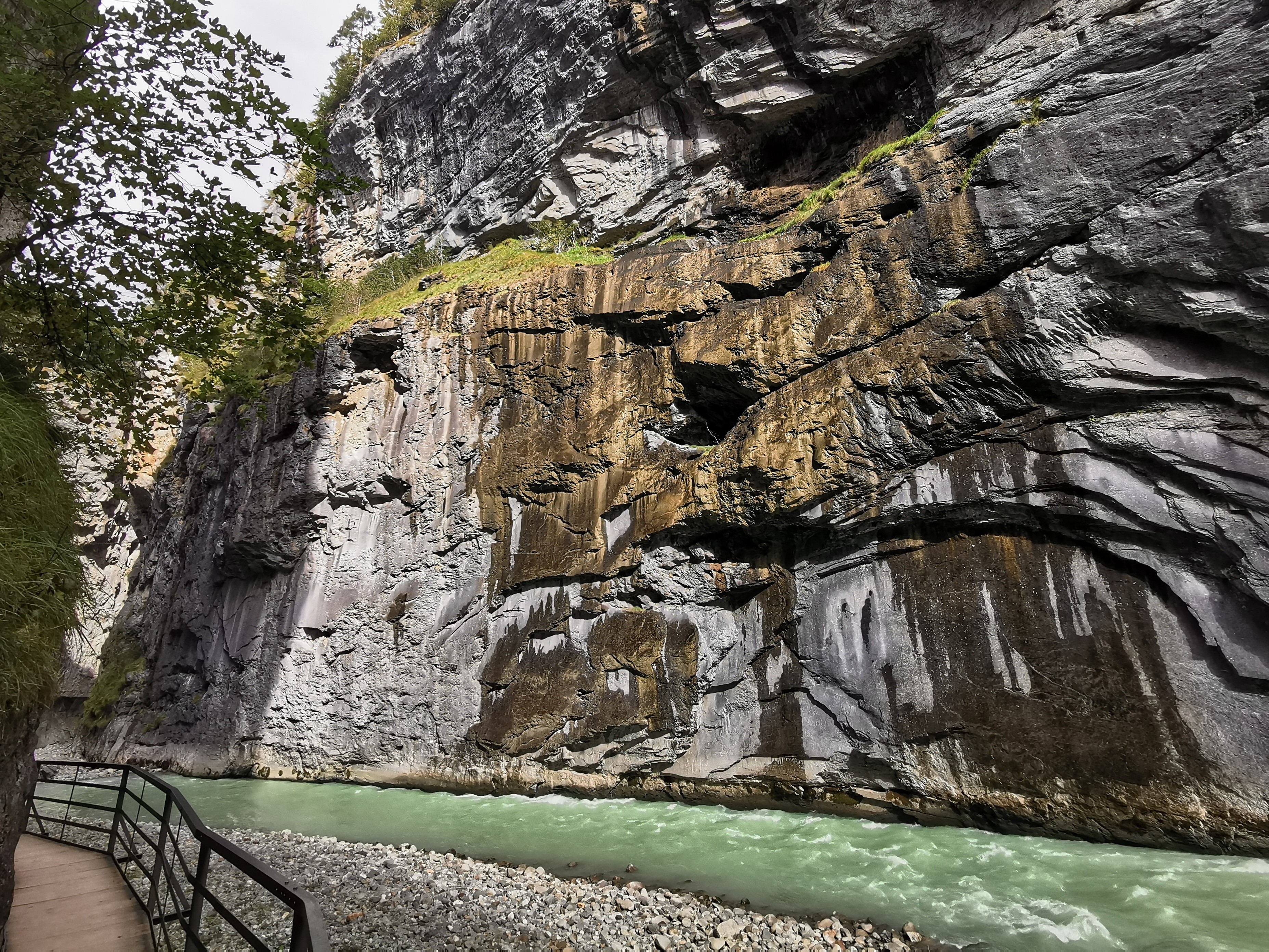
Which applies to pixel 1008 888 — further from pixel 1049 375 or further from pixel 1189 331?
pixel 1189 331

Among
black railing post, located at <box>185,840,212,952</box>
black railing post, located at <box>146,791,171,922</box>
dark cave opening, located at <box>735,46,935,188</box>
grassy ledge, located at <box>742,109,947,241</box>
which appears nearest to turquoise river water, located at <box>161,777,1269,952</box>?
black railing post, located at <box>146,791,171,922</box>

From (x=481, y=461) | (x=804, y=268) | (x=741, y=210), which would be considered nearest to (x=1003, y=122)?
(x=804, y=268)

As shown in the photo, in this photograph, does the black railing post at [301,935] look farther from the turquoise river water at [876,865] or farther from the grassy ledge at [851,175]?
the grassy ledge at [851,175]

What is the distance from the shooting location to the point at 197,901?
144 inches

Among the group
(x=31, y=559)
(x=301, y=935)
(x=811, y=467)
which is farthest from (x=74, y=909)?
(x=811, y=467)

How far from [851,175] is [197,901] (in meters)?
14.5

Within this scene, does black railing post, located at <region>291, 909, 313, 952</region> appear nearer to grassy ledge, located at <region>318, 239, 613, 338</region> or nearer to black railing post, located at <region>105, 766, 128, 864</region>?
black railing post, located at <region>105, 766, 128, 864</region>

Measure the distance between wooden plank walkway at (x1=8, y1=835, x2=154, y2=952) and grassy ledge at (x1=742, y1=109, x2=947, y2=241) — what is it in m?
13.4

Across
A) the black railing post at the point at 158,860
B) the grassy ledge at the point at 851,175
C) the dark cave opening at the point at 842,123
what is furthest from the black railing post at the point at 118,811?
the dark cave opening at the point at 842,123

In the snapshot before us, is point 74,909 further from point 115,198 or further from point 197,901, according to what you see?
point 115,198

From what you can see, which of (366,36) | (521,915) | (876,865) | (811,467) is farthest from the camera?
(366,36)

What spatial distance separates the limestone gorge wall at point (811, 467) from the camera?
315 inches

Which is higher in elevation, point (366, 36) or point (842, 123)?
point (366, 36)

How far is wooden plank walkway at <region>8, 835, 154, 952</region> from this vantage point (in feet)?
14.6
